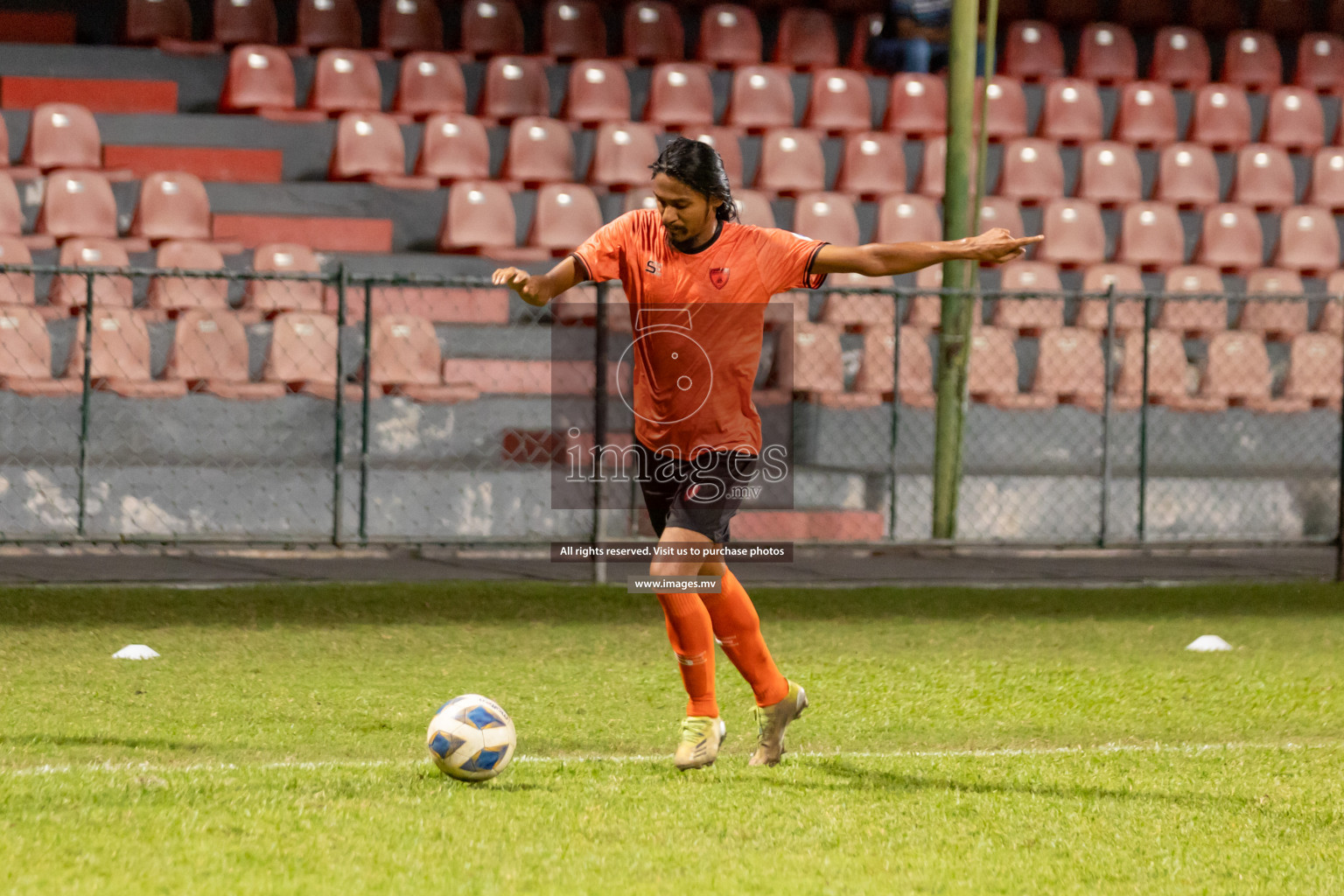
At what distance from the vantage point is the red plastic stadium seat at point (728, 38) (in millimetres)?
14336

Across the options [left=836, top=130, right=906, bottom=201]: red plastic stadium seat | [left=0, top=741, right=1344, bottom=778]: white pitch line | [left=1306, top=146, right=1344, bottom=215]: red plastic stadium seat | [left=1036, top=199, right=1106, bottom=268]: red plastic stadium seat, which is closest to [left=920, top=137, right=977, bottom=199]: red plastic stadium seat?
[left=836, top=130, right=906, bottom=201]: red plastic stadium seat

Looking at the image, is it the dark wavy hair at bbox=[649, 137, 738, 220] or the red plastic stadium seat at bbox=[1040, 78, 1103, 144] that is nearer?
the dark wavy hair at bbox=[649, 137, 738, 220]

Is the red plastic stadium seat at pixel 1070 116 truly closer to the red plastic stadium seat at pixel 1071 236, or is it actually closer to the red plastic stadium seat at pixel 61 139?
the red plastic stadium seat at pixel 1071 236

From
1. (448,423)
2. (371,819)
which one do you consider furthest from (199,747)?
(448,423)

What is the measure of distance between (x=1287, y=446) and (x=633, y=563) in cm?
585

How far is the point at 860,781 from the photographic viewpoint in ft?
14.3

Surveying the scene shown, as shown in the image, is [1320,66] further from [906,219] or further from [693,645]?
[693,645]

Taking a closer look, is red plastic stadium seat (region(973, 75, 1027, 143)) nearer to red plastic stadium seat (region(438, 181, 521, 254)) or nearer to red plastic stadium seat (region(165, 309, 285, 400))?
red plastic stadium seat (region(438, 181, 521, 254))

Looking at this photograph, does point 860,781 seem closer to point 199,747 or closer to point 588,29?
point 199,747

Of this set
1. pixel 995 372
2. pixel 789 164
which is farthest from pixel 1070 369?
pixel 789 164

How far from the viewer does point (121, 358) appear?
9969 mm

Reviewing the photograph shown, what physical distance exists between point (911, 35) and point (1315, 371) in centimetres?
485

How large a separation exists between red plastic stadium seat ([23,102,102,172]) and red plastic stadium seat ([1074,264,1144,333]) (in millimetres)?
7869

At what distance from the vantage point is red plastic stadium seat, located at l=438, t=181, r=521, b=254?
39.4 ft
